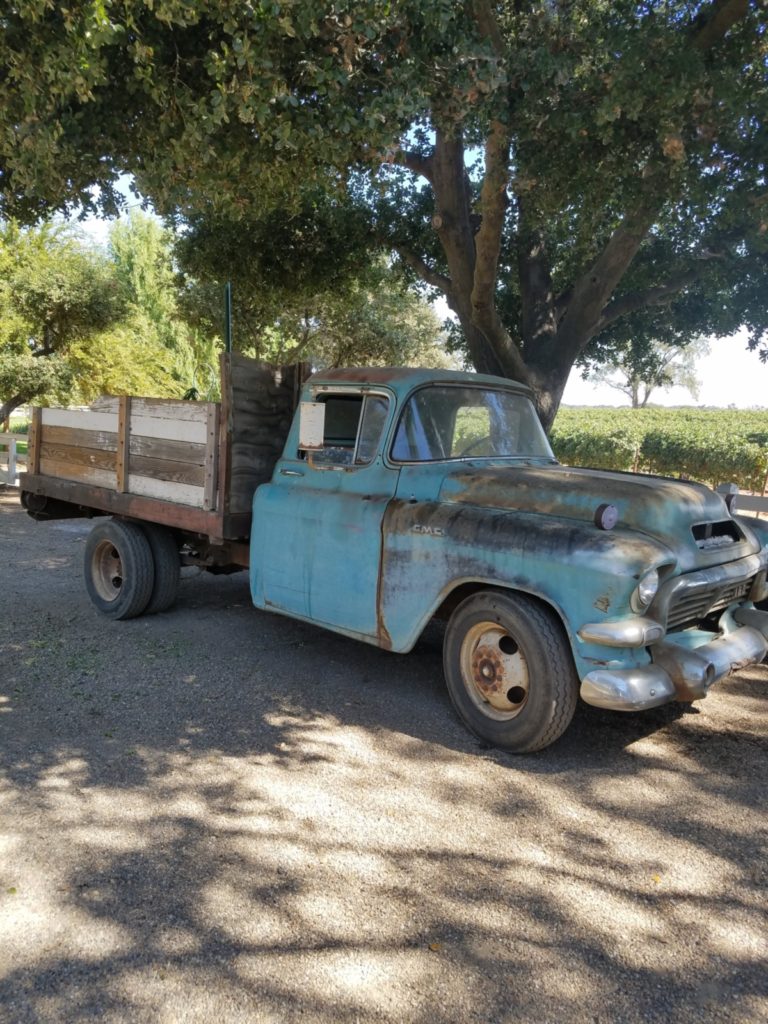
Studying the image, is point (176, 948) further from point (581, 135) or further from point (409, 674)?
point (581, 135)

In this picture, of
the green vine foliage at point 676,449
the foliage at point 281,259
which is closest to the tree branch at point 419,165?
the foliage at point 281,259

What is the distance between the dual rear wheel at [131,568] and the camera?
6383mm

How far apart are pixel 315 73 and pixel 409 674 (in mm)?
4316

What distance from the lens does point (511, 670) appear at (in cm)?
416

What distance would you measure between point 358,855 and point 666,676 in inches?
66.6

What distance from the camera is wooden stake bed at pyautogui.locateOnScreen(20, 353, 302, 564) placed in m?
5.58

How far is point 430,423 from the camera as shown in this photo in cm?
488

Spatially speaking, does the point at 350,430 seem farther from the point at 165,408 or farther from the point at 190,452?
the point at 165,408

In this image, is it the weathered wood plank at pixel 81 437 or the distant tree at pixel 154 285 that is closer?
the weathered wood plank at pixel 81 437

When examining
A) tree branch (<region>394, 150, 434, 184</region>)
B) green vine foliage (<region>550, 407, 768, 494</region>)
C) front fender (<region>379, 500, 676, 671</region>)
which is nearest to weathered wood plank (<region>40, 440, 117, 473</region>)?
front fender (<region>379, 500, 676, 671</region>)

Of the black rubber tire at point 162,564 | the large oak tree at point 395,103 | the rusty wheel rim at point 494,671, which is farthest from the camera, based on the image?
the black rubber tire at point 162,564

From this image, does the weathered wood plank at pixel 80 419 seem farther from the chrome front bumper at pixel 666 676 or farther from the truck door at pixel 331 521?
the chrome front bumper at pixel 666 676

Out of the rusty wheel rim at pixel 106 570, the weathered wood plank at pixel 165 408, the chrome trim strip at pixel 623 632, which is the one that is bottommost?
the rusty wheel rim at pixel 106 570

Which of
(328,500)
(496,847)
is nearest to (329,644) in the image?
(328,500)
